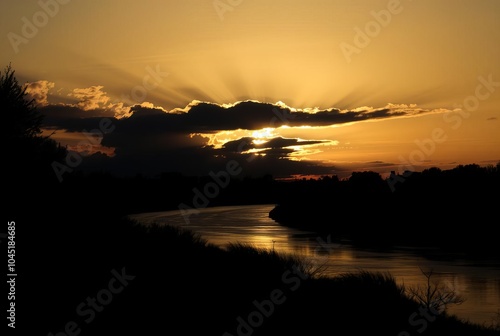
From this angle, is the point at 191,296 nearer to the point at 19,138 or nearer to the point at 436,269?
the point at 19,138

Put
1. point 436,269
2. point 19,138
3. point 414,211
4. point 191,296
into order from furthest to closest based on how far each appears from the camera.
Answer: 1. point 414,211
2. point 436,269
3. point 19,138
4. point 191,296

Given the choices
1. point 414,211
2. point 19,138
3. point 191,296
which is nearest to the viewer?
point 191,296

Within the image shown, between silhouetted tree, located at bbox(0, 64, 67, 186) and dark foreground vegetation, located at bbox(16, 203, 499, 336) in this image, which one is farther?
silhouetted tree, located at bbox(0, 64, 67, 186)

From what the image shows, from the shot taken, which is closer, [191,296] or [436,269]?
[191,296]

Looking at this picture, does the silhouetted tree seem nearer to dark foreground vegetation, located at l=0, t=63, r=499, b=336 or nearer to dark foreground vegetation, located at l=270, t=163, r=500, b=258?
dark foreground vegetation, located at l=0, t=63, r=499, b=336

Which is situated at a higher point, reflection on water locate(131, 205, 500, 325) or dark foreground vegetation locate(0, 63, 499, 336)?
dark foreground vegetation locate(0, 63, 499, 336)

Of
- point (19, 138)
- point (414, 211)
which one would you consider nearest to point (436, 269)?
point (19, 138)

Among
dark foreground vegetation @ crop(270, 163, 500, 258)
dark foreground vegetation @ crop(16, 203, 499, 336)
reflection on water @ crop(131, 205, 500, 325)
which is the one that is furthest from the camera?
dark foreground vegetation @ crop(270, 163, 500, 258)

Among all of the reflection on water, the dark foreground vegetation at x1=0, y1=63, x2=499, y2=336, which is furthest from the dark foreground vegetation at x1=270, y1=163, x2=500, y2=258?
the dark foreground vegetation at x1=0, y1=63, x2=499, y2=336

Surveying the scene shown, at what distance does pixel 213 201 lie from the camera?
197875 millimetres

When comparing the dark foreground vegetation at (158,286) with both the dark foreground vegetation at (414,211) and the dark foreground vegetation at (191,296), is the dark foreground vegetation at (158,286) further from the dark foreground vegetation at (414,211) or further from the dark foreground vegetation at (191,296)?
the dark foreground vegetation at (414,211)

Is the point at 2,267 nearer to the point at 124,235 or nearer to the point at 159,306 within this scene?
the point at 159,306

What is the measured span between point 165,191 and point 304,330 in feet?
486

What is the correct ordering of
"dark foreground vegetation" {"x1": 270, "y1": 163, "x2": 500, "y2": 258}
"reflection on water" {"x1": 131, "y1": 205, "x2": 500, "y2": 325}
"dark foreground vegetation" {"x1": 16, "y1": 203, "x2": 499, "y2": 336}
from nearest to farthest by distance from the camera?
"dark foreground vegetation" {"x1": 16, "y1": 203, "x2": 499, "y2": 336}
"reflection on water" {"x1": 131, "y1": 205, "x2": 500, "y2": 325}
"dark foreground vegetation" {"x1": 270, "y1": 163, "x2": 500, "y2": 258}
